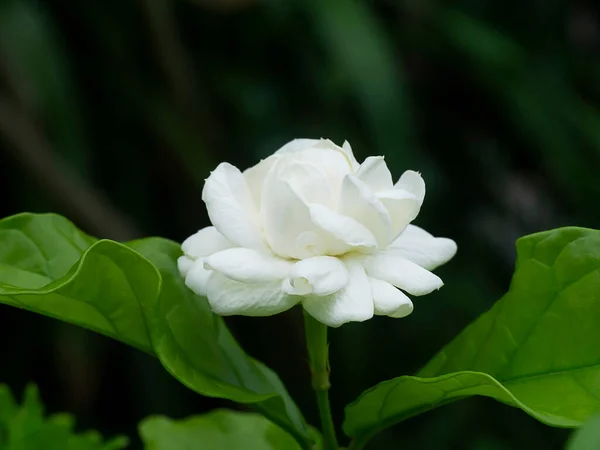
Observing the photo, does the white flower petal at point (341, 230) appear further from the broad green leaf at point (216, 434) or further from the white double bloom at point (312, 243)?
the broad green leaf at point (216, 434)

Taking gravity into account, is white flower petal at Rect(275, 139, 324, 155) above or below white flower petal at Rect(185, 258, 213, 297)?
above

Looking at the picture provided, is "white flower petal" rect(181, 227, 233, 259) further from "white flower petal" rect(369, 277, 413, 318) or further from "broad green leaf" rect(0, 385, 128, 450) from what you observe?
"broad green leaf" rect(0, 385, 128, 450)

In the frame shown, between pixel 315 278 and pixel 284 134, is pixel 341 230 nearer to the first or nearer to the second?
pixel 315 278

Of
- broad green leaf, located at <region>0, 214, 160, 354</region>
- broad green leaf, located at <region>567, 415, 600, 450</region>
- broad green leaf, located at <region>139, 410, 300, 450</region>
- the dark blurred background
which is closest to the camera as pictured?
broad green leaf, located at <region>567, 415, 600, 450</region>

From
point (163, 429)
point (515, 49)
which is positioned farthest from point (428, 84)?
point (163, 429)

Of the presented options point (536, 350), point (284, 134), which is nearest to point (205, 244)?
point (536, 350)

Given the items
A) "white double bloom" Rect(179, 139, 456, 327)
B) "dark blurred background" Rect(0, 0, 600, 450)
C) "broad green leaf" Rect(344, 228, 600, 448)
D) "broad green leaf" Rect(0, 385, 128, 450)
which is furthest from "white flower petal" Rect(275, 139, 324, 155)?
"dark blurred background" Rect(0, 0, 600, 450)

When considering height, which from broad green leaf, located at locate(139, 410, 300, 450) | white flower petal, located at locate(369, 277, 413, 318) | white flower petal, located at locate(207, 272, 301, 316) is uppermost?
white flower petal, located at locate(207, 272, 301, 316)

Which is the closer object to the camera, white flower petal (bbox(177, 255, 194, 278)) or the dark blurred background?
white flower petal (bbox(177, 255, 194, 278))
